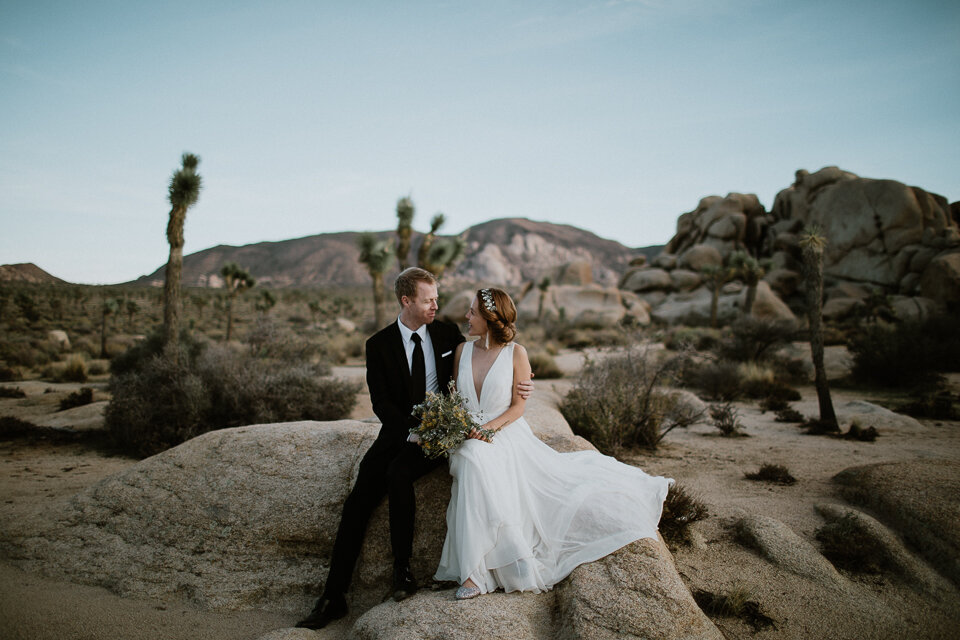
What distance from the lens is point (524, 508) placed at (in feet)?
12.7

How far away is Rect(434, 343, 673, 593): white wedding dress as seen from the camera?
3502mm

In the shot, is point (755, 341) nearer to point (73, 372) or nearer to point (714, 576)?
point (714, 576)

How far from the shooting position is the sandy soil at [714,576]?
3.66 m

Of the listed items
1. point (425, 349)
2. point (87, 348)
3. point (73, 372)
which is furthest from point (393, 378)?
point (87, 348)

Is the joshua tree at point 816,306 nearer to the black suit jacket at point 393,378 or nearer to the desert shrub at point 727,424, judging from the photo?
the desert shrub at point 727,424

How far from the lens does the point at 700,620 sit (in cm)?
321

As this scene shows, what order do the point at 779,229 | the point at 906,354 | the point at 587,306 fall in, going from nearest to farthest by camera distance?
the point at 906,354 < the point at 587,306 < the point at 779,229

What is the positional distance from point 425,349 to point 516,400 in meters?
A: 0.93

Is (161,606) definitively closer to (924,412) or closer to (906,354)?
(924,412)

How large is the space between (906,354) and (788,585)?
1393cm

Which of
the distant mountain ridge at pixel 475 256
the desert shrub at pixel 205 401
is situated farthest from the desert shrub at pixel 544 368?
the distant mountain ridge at pixel 475 256

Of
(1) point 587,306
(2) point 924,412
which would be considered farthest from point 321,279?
(2) point 924,412

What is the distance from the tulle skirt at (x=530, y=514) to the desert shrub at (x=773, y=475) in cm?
368

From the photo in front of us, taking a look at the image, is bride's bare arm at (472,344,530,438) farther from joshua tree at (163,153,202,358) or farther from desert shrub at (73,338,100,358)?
desert shrub at (73,338,100,358)
